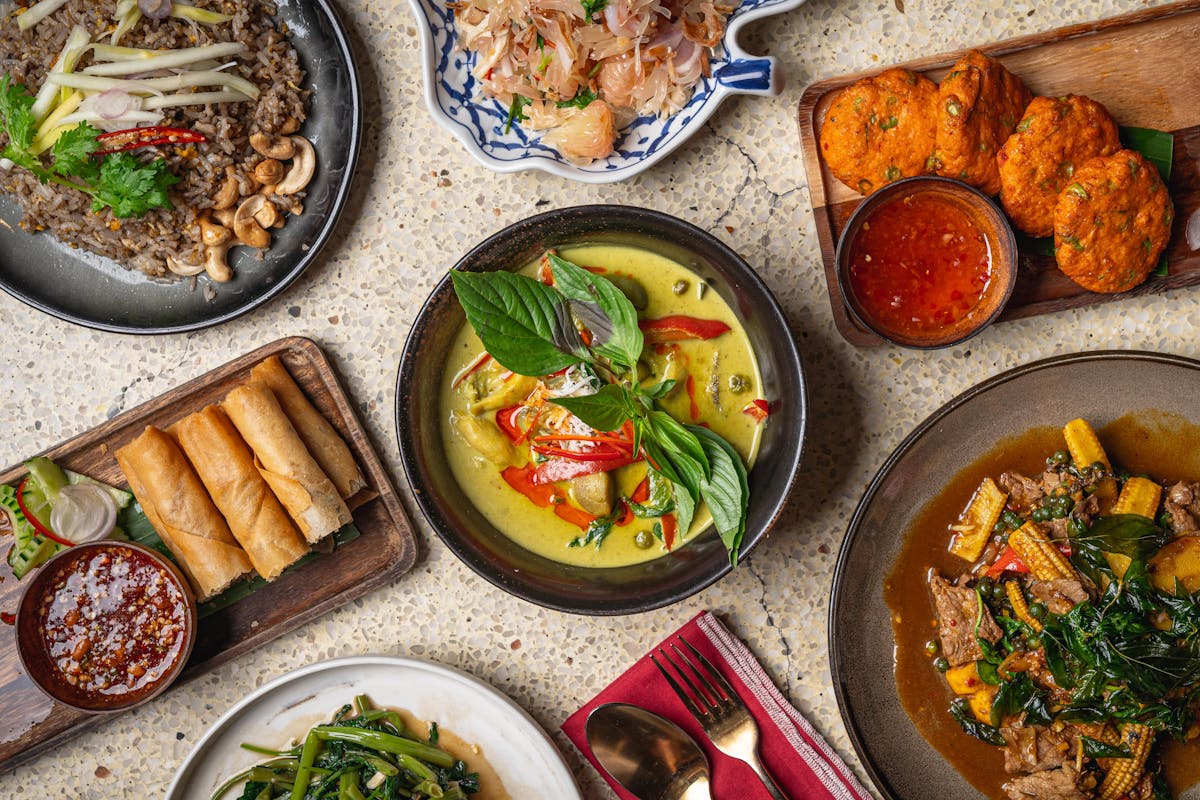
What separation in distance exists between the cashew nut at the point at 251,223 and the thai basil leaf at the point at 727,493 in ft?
4.77

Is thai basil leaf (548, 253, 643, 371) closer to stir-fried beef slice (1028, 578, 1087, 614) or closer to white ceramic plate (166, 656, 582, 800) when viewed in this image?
white ceramic plate (166, 656, 582, 800)

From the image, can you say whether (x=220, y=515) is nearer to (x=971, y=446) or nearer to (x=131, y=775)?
(x=131, y=775)

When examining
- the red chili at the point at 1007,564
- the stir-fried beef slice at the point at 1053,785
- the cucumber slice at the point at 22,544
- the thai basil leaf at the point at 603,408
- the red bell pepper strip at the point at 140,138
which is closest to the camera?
the thai basil leaf at the point at 603,408

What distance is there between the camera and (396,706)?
2.81 meters

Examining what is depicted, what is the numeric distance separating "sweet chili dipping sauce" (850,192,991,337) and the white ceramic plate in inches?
63.0

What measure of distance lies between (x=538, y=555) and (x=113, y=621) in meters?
1.29

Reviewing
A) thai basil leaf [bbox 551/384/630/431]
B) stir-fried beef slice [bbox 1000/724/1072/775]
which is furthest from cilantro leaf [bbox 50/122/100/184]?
stir-fried beef slice [bbox 1000/724/1072/775]

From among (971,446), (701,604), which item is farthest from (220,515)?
(971,446)

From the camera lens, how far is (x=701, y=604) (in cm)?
276

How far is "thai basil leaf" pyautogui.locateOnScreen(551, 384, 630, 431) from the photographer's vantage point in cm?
221

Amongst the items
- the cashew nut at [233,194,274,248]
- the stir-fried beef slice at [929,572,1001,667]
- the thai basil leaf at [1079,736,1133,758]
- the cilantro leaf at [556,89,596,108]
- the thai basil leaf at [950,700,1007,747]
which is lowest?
the thai basil leaf at [1079,736,1133,758]

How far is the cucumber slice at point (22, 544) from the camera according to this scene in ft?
9.07

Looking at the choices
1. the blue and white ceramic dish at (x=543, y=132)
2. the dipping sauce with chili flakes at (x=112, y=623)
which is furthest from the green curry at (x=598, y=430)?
the dipping sauce with chili flakes at (x=112, y=623)

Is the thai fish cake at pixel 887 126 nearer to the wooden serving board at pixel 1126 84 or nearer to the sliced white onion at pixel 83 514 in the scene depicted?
the wooden serving board at pixel 1126 84
